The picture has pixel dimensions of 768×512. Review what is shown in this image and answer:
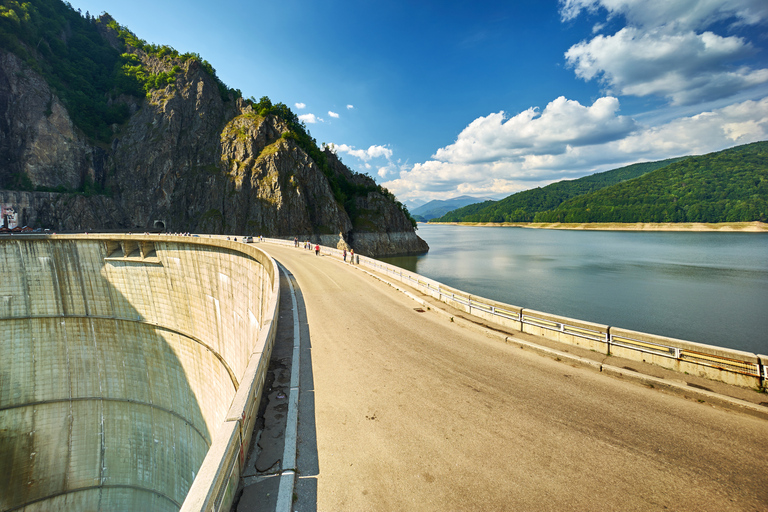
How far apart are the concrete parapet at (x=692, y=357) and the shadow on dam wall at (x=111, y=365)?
20.8 metres

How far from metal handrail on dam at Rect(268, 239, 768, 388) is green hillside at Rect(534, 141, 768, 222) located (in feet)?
629

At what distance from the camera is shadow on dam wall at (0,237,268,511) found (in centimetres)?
2561

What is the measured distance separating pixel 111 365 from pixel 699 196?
800 ft

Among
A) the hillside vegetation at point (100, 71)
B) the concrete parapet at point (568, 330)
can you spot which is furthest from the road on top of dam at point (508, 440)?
the hillside vegetation at point (100, 71)

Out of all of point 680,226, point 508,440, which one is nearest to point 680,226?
point 680,226

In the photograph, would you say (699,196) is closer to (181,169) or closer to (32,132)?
(181,169)

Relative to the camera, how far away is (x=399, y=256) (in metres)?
86.6

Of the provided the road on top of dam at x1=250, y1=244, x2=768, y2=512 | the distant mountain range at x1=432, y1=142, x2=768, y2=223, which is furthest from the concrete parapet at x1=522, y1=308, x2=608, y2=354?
the distant mountain range at x1=432, y1=142, x2=768, y2=223

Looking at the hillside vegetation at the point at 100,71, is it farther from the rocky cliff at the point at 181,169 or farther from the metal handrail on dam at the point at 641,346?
the metal handrail on dam at the point at 641,346

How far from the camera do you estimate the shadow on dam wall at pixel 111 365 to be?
25609 mm

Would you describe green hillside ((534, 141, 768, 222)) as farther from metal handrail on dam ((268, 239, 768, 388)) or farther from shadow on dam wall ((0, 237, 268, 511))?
shadow on dam wall ((0, 237, 268, 511))

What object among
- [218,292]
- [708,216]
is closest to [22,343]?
[218,292]

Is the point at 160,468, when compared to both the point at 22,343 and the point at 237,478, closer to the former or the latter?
the point at 22,343

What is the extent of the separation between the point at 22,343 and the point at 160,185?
62487 millimetres
